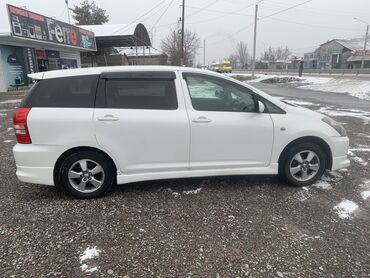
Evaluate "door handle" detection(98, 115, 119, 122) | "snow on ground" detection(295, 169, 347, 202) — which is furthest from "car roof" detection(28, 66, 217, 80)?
"snow on ground" detection(295, 169, 347, 202)

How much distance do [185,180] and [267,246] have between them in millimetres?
1889

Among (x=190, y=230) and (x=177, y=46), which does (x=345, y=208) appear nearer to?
(x=190, y=230)

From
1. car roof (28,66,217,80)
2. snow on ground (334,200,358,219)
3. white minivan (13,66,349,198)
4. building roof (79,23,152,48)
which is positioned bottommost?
snow on ground (334,200,358,219)

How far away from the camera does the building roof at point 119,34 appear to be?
36906 mm

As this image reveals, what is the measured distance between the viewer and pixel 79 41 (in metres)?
29.7

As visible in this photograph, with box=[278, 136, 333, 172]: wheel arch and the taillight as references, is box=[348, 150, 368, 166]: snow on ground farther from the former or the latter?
the taillight

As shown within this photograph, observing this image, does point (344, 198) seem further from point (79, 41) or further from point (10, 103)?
point (79, 41)

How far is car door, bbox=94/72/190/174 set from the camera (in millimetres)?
3941

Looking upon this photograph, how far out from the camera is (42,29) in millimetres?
22219

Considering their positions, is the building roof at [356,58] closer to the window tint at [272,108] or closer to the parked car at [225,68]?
the parked car at [225,68]

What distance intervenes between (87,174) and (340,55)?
259 feet

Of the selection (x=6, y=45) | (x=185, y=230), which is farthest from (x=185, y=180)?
(x=6, y=45)

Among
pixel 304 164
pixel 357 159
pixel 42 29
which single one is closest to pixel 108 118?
pixel 304 164

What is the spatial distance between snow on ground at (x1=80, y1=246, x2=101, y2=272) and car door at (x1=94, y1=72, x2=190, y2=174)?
4.11ft
